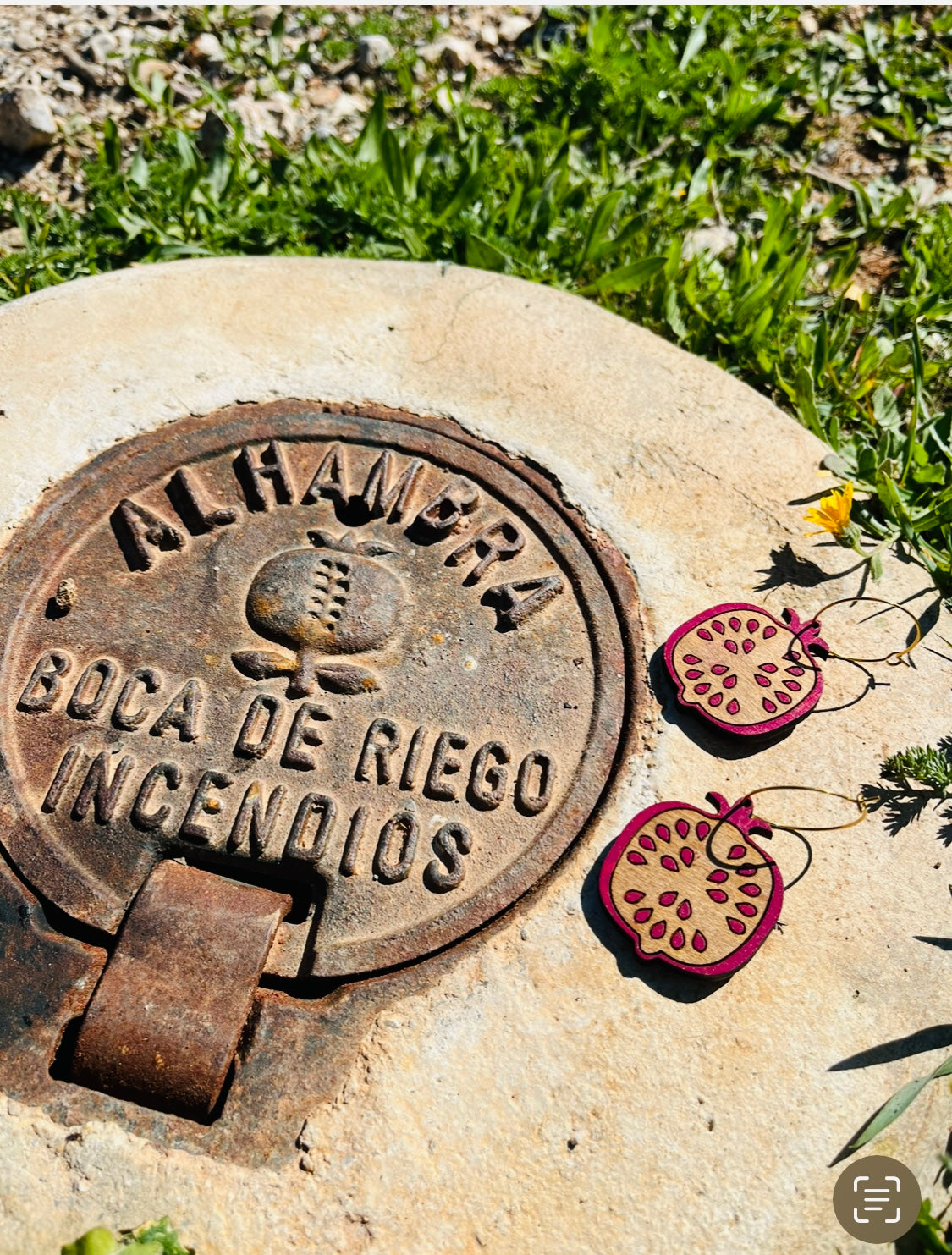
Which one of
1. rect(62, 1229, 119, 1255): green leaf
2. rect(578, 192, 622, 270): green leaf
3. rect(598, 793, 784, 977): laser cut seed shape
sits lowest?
rect(62, 1229, 119, 1255): green leaf

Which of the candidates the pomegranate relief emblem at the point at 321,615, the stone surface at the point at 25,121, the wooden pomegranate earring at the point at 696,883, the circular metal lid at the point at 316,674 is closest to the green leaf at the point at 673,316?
the circular metal lid at the point at 316,674

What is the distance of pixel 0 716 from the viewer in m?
2.07

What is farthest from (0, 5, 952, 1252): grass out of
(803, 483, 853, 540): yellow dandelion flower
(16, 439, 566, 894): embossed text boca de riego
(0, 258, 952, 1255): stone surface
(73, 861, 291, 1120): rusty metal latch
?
(73, 861, 291, 1120): rusty metal latch

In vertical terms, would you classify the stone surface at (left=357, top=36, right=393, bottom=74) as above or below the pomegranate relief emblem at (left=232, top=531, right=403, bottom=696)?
above

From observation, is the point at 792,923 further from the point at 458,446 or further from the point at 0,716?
the point at 0,716

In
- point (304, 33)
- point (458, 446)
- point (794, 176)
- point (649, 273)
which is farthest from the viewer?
point (304, 33)

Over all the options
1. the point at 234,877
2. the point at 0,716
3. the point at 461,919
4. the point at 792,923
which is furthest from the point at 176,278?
the point at 792,923

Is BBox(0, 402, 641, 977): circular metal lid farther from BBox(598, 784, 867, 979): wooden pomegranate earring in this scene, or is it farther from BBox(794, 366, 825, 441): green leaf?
BBox(794, 366, 825, 441): green leaf

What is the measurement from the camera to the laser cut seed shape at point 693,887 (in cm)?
185

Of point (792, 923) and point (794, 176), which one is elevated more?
point (794, 176)

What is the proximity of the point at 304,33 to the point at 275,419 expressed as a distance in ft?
7.59

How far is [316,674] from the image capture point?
7.06 ft

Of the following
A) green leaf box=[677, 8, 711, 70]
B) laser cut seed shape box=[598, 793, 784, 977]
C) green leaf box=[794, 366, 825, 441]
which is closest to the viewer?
laser cut seed shape box=[598, 793, 784, 977]

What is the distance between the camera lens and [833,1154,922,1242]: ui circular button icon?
1683 mm
